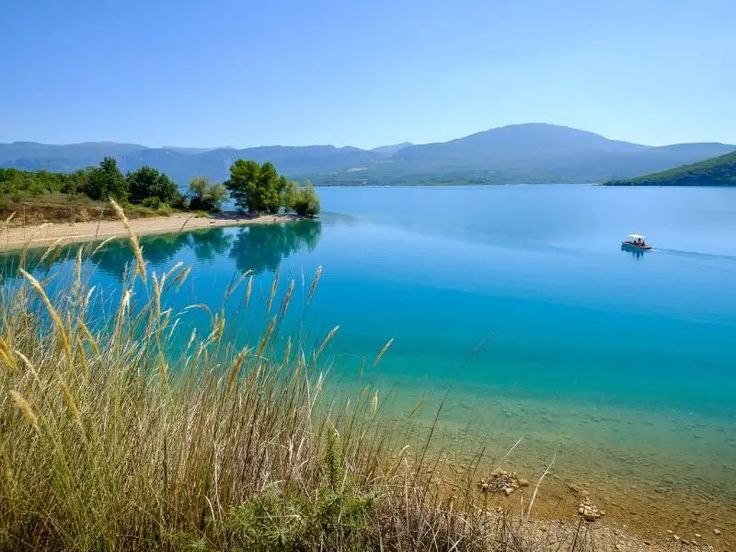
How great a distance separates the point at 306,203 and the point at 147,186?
15.5m

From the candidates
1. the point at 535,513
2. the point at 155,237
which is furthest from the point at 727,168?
the point at 535,513

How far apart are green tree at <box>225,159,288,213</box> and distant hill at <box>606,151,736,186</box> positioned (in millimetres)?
119061

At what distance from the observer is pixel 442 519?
6.98 ft

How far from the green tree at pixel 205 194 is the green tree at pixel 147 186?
2.75 metres

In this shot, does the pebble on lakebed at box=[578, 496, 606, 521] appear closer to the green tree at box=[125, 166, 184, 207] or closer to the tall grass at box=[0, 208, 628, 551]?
the tall grass at box=[0, 208, 628, 551]

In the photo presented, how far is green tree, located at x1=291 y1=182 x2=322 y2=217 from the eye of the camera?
47.4m

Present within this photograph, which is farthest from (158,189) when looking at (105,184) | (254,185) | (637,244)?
(637,244)

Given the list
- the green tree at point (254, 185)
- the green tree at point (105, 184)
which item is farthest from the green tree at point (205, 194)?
the green tree at point (105, 184)

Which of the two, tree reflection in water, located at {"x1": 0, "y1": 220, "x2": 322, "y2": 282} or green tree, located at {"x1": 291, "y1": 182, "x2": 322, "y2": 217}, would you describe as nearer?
tree reflection in water, located at {"x1": 0, "y1": 220, "x2": 322, "y2": 282}

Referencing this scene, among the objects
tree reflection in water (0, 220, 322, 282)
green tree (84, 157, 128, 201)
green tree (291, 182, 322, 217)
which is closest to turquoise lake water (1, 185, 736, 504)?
tree reflection in water (0, 220, 322, 282)

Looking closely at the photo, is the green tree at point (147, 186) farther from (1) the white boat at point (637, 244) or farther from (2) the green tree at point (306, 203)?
(1) the white boat at point (637, 244)

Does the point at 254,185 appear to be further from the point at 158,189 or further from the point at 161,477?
the point at 161,477

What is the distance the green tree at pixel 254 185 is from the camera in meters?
44.3

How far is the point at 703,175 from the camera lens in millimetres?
118062
